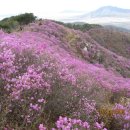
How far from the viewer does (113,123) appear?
9.98 metres

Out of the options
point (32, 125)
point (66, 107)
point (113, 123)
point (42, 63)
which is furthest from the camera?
point (42, 63)

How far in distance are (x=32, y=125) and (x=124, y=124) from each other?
2563 mm

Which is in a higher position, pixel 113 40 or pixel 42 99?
pixel 42 99

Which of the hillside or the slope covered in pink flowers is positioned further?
the hillside

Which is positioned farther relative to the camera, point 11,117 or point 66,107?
point 66,107

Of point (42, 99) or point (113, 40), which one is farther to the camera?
point (113, 40)

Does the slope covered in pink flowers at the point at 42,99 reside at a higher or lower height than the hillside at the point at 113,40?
higher

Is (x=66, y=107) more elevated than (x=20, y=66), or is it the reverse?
(x=20, y=66)

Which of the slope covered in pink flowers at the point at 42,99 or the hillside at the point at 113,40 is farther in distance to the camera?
the hillside at the point at 113,40

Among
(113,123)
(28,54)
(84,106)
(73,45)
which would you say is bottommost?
(73,45)

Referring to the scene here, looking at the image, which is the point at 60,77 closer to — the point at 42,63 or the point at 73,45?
the point at 42,63

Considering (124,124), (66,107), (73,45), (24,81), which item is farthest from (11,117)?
(73,45)

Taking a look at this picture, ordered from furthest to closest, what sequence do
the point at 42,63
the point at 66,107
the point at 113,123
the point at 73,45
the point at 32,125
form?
the point at 73,45, the point at 42,63, the point at 113,123, the point at 66,107, the point at 32,125

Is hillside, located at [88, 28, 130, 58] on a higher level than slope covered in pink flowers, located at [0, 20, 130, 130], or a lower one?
lower
